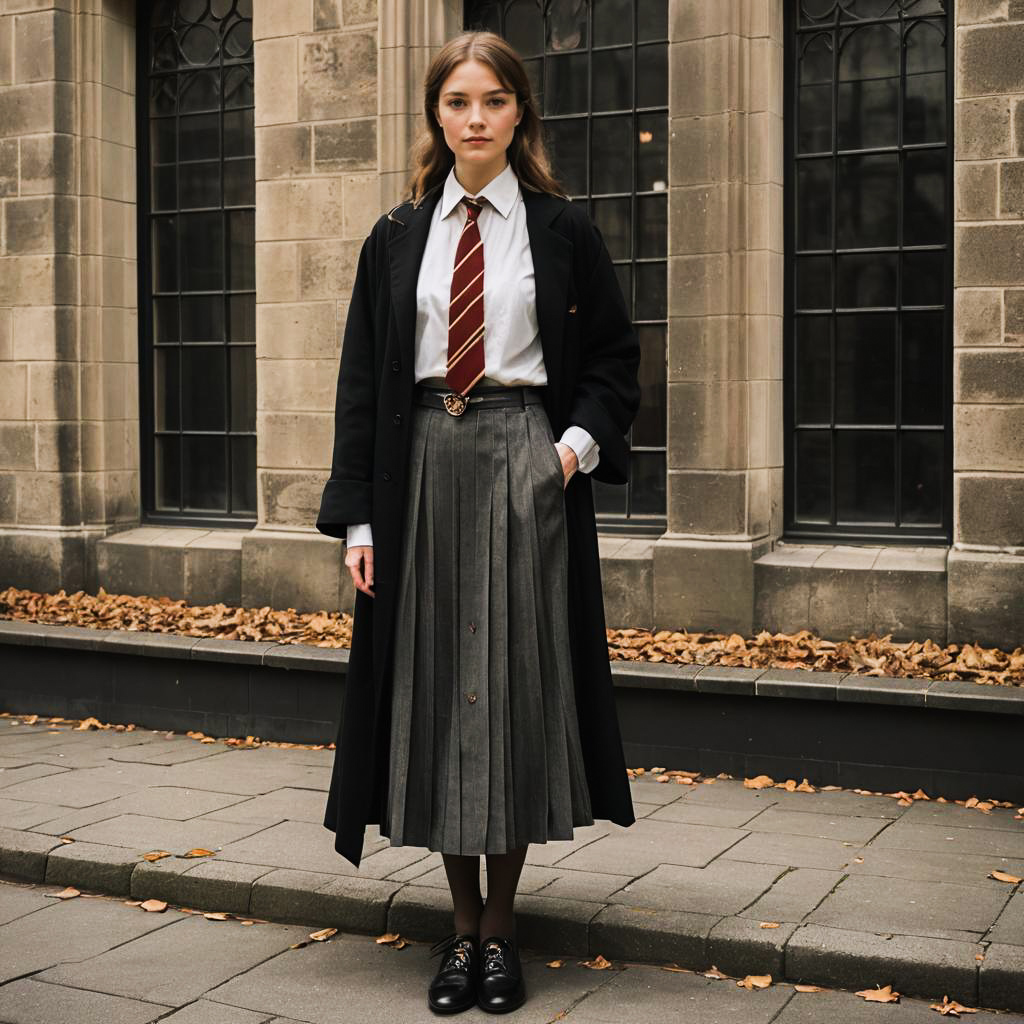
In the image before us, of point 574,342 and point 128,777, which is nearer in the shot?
point 574,342

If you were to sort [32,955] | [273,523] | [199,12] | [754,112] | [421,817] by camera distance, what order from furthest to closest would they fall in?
[199,12]
[273,523]
[754,112]
[32,955]
[421,817]

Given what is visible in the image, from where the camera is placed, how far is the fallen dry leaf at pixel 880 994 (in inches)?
179

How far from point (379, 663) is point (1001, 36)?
15.8 ft

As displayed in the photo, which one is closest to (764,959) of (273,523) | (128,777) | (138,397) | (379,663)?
(379,663)

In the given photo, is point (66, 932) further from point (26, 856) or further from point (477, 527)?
point (477, 527)

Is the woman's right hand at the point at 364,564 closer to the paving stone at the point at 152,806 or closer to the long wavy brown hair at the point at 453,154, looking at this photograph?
the long wavy brown hair at the point at 453,154

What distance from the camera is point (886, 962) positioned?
4602 millimetres

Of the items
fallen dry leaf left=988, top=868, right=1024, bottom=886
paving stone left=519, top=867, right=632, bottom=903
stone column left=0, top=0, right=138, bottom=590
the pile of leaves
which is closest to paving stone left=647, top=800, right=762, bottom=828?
the pile of leaves

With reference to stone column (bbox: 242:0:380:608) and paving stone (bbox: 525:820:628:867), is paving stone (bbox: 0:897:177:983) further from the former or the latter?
stone column (bbox: 242:0:380:608)

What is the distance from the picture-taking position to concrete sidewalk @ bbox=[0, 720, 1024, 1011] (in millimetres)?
4762

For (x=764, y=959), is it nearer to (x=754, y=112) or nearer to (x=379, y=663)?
(x=379, y=663)

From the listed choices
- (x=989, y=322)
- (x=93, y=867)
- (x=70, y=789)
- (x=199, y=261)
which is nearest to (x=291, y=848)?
(x=93, y=867)

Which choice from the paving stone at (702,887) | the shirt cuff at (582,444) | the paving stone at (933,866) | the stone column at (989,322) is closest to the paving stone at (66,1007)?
the paving stone at (702,887)

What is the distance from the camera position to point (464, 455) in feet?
14.9
